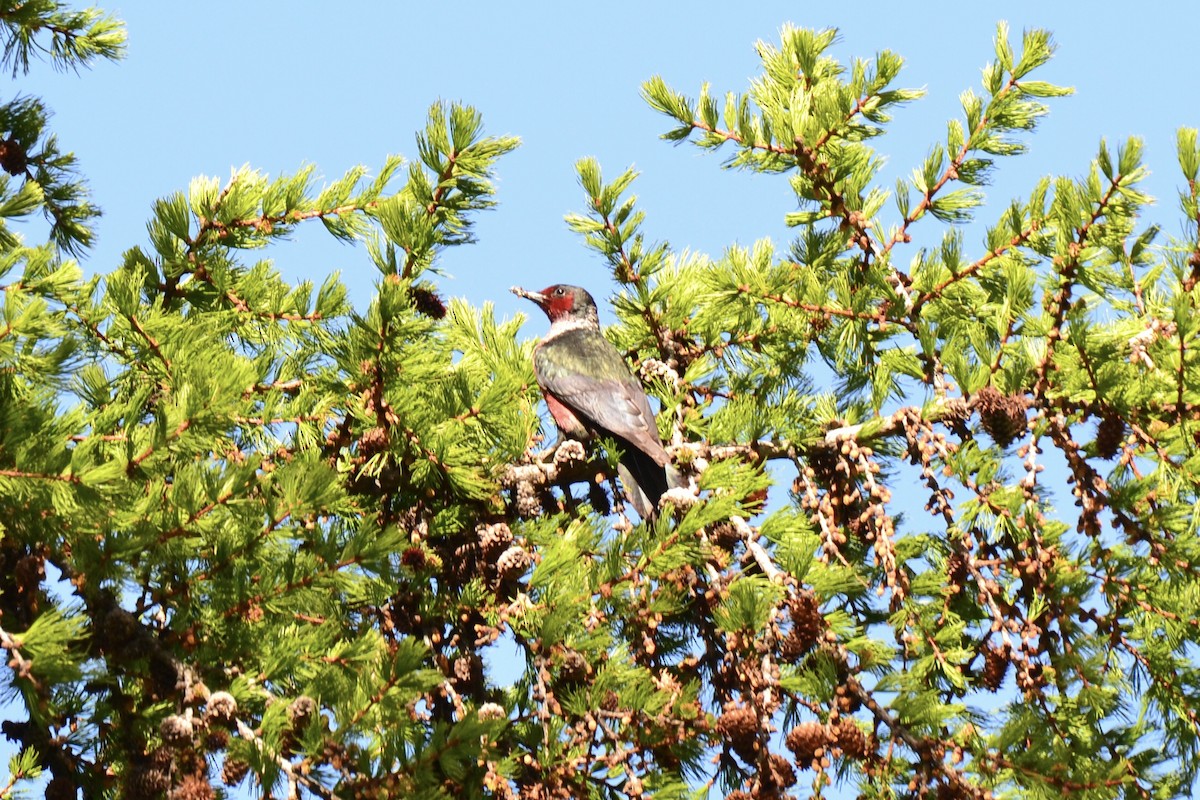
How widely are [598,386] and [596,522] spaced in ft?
5.27

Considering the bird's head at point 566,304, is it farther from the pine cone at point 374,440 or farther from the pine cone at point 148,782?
the pine cone at point 148,782

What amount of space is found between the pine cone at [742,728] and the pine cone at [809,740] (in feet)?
0.30

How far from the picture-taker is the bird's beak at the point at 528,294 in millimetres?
6867

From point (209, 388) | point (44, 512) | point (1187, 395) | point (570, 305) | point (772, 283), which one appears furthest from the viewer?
point (570, 305)

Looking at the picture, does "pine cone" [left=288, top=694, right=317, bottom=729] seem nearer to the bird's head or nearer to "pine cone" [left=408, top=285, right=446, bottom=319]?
"pine cone" [left=408, top=285, right=446, bottom=319]

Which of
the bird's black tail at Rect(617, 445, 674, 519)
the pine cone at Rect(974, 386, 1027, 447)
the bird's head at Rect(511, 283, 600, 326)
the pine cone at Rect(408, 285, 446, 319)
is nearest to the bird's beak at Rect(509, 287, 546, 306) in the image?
the bird's head at Rect(511, 283, 600, 326)

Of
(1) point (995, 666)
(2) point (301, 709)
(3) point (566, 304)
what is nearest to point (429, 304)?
(2) point (301, 709)

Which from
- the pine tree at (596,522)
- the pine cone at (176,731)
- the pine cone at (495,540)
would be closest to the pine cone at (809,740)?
the pine tree at (596,522)

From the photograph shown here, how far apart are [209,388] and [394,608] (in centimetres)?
102

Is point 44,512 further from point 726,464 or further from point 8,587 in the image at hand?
point 726,464

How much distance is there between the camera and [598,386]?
4879 mm

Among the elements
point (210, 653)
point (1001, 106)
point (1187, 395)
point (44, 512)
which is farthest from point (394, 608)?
point (1001, 106)

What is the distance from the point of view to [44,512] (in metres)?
2.91

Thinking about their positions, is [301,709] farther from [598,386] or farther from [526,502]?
[598,386]
